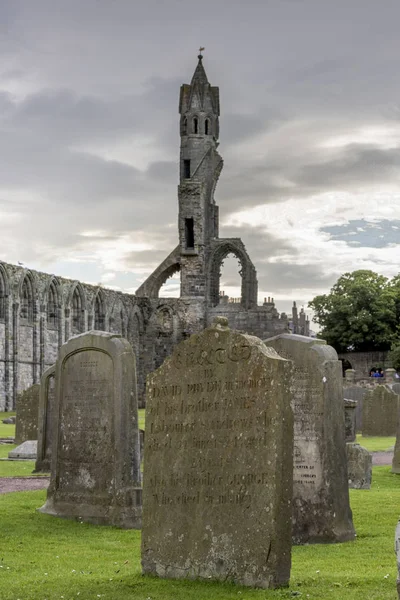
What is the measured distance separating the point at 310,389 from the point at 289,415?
3048 mm

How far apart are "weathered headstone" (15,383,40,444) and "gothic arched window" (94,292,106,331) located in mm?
36555

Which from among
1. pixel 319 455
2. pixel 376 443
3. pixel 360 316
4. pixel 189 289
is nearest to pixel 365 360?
pixel 360 316

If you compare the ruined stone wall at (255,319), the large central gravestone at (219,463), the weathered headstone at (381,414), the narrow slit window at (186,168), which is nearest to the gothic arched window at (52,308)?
the ruined stone wall at (255,319)

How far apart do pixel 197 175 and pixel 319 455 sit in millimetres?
56910

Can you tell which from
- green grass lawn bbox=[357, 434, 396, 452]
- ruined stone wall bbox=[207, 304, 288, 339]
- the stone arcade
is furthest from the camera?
ruined stone wall bbox=[207, 304, 288, 339]

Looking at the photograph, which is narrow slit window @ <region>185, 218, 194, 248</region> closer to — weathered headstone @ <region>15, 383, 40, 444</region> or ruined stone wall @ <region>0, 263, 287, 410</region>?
ruined stone wall @ <region>0, 263, 287, 410</region>

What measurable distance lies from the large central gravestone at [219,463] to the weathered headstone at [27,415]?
594 inches

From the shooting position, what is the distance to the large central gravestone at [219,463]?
726 cm

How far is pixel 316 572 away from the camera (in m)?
8.12

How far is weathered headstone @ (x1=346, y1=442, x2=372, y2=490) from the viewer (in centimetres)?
1480

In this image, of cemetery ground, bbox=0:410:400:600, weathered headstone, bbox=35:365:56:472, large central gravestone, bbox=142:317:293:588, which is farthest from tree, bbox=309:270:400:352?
large central gravestone, bbox=142:317:293:588

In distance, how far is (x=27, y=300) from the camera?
52.0 m

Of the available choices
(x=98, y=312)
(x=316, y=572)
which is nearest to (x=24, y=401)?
(x=316, y=572)

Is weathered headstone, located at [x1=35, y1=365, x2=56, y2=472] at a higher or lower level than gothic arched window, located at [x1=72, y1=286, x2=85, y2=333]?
lower
